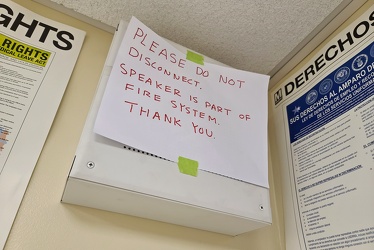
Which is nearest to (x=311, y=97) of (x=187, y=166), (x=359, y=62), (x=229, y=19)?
(x=359, y=62)

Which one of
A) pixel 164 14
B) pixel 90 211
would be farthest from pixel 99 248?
pixel 164 14

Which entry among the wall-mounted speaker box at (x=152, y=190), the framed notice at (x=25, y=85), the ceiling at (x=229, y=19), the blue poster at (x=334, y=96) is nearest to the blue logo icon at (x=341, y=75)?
the blue poster at (x=334, y=96)

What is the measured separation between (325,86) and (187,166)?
0.50m

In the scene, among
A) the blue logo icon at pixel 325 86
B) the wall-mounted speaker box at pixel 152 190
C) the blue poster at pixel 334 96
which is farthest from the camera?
the blue logo icon at pixel 325 86

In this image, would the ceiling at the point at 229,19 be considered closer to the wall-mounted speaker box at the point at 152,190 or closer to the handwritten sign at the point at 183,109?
the handwritten sign at the point at 183,109

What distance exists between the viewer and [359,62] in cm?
74

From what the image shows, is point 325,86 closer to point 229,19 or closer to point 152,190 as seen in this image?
point 229,19

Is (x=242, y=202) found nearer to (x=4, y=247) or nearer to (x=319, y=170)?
(x=319, y=170)

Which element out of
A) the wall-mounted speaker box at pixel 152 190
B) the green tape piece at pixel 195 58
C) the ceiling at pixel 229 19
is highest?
the ceiling at pixel 229 19

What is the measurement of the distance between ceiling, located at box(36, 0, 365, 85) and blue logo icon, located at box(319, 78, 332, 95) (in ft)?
0.59

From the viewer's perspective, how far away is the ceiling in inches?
33.2

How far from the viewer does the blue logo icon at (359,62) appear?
726 mm

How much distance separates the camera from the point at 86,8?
34.9 inches

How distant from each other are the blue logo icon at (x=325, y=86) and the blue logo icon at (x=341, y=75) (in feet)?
0.07
